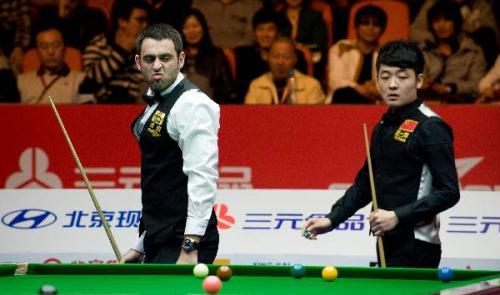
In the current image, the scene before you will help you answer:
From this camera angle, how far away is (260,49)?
27.9 ft

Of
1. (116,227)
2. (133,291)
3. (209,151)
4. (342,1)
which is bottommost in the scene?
(116,227)

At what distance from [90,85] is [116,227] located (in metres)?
1.62

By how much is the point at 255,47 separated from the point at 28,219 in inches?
97.7

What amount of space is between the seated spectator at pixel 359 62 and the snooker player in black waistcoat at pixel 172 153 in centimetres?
333

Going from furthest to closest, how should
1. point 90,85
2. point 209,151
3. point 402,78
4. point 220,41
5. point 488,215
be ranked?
point 220,41, point 90,85, point 488,215, point 402,78, point 209,151

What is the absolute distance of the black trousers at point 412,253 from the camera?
188 inches

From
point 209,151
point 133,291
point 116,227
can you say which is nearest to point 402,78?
Answer: point 209,151

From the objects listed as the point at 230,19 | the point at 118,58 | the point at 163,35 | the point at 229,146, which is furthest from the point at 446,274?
the point at 230,19

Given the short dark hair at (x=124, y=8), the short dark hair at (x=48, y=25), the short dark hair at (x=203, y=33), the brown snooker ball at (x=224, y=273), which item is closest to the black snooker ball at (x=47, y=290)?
the brown snooker ball at (x=224, y=273)

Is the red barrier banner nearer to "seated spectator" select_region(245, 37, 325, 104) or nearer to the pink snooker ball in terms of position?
"seated spectator" select_region(245, 37, 325, 104)

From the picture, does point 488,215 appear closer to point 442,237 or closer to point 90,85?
point 442,237

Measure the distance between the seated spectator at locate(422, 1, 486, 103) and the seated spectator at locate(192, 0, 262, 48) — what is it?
1399 mm

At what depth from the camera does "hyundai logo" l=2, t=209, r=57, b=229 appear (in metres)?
6.90

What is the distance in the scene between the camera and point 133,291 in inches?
149
